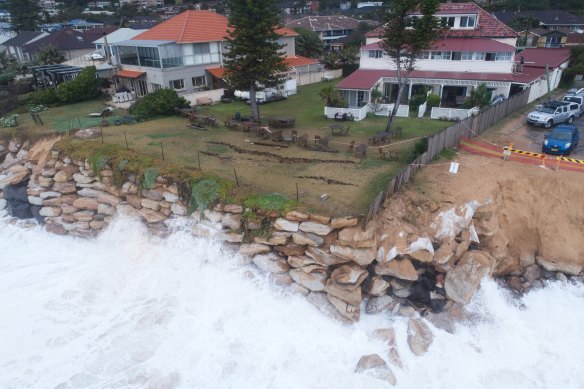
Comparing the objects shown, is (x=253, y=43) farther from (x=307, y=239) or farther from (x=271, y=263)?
(x=271, y=263)

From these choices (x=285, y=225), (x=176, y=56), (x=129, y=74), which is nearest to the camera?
(x=285, y=225)

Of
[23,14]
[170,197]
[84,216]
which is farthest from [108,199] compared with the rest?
[23,14]

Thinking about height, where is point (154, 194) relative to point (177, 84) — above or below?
below

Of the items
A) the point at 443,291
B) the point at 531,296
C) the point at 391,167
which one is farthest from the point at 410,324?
the point at 391,167

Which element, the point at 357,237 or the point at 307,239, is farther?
the point at 307,239

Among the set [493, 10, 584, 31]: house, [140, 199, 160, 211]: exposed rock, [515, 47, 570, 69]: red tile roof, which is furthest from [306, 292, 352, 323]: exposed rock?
[493, 10, 584, 31]: house

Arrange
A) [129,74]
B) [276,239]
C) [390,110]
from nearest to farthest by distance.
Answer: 1. [276,239]
2. [390,110]
3. [129,74]

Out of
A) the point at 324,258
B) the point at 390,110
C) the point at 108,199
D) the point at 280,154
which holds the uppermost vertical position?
the point at 390,110

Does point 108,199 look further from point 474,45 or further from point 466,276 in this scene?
point 474,45
